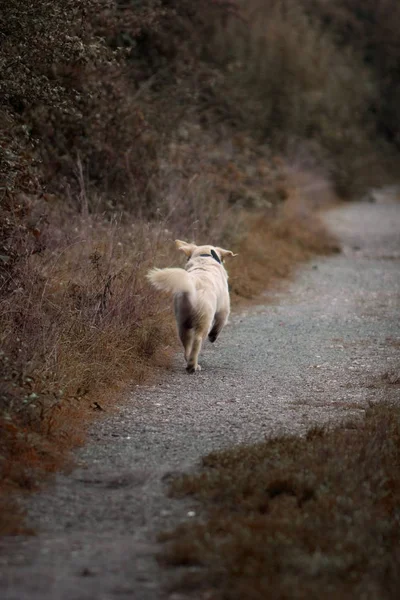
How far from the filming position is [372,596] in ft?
14.3

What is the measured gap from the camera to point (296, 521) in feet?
17.3

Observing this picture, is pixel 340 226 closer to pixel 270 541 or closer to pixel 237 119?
pixel 237 119

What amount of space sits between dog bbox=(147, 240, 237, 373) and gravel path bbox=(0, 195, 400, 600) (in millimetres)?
360

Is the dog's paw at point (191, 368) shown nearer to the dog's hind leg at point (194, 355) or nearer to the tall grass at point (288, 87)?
the dog's hind leg at point (194, 355)

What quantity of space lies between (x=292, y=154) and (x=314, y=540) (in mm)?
25404

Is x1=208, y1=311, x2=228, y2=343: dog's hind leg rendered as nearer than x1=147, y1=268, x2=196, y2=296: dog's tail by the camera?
No

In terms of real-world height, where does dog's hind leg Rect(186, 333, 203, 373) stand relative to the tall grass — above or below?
below

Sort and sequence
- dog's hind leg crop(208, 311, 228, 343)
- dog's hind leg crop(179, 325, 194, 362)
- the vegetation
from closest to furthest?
the vegetation
dog's hind leg crop(179, 325, 194, 362)
dog's hind leg crop(208, 311, 228, 343)

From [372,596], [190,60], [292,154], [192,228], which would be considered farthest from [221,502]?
[292,154]

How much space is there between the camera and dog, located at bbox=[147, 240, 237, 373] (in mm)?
8328

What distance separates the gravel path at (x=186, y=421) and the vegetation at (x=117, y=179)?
1.32 feet

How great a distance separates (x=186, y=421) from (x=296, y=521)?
2.57m

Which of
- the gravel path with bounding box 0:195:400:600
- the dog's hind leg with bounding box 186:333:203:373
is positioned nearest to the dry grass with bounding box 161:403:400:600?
the gravel path with bounding box 0:195:400:600

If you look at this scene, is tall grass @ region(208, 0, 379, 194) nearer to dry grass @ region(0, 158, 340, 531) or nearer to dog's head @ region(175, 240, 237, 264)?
dry grass @ region(0, 158, 340, 531)
